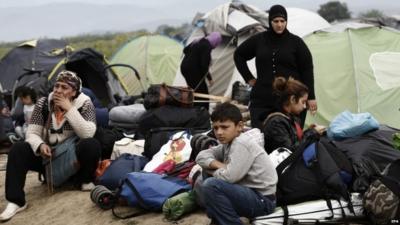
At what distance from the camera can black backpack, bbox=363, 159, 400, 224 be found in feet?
13.2

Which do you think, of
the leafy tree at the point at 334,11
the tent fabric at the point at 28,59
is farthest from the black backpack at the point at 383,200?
the leafy tree at the point at 334,11

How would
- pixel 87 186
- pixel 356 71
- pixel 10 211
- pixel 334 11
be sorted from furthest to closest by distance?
pixel 334 11 → pixel 356 71 → pixel 87 186 → pixel 10 211

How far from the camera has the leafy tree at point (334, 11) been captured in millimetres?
35719

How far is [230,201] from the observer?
411 cm

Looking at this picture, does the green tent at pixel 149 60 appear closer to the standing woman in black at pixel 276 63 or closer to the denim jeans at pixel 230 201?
the standing woman in black at pixel 276 63

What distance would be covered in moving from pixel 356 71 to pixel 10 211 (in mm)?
4832

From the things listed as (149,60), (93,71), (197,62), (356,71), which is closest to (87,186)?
(197,62)

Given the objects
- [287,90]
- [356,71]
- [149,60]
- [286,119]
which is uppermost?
[287,90]

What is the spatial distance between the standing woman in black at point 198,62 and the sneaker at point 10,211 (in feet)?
12.3

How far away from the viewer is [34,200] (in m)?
5.88

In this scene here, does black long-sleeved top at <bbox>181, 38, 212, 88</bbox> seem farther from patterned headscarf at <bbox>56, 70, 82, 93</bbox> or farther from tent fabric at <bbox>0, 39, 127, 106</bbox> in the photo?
patterned headscarf at <bbox>56, 70, 82, 93</bbox>

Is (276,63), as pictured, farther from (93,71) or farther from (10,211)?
(93,71)

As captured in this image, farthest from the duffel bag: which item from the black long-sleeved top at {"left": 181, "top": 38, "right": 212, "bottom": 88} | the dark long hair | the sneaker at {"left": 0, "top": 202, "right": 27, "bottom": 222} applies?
the black long-sleeved top at {"left": 181, "top": 38, "right": 212, "bottom": 88}

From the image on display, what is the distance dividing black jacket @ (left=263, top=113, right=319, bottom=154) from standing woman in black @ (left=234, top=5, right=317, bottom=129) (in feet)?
2.03
